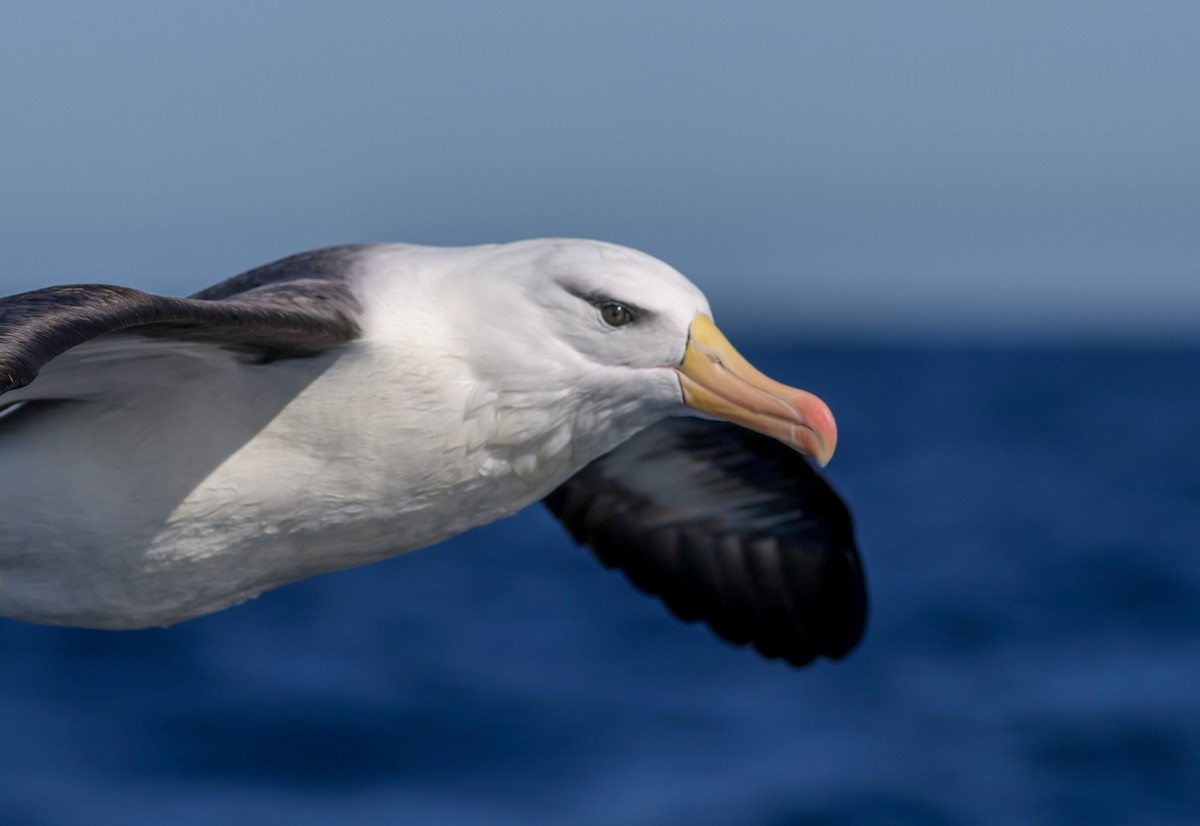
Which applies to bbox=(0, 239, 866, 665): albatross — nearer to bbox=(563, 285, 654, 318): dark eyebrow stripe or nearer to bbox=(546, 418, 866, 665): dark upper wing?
bbox=(563, 285, 654, 318): dark eyebrow stripe

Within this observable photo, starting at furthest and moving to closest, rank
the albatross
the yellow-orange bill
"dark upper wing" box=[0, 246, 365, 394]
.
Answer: the yellow-orange bill < the albatross < "dark upper wing" box=[0, 246, 365, 394]

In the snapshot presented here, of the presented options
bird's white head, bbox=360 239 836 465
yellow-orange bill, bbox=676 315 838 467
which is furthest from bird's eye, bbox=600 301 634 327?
yellow-orange bill, bbox=676 315 838 467

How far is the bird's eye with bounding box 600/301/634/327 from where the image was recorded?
554 centimetres

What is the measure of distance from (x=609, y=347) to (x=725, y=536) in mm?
2724

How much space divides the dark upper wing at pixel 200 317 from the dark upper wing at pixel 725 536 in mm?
2272

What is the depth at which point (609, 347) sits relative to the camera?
5527mm

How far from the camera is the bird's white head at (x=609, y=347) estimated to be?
549 centimetres

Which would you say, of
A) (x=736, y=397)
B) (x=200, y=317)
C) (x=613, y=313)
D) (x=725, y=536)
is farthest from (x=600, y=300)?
(x=725, y=536)

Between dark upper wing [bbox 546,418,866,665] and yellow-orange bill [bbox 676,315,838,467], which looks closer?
yellow-orange bill [bbox 676,315,838,467]

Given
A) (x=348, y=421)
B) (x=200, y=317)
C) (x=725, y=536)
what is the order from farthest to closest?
(x=725, y=536) < (x=348, y=421) < (x=200, y=317)

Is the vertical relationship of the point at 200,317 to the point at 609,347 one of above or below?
above

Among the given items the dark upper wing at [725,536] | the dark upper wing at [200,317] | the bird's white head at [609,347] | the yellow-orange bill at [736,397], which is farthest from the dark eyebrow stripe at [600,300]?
the dark upper wing at [725,536]

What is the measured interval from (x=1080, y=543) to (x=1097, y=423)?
56.8 ft

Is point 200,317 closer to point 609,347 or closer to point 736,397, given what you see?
point 609,347
